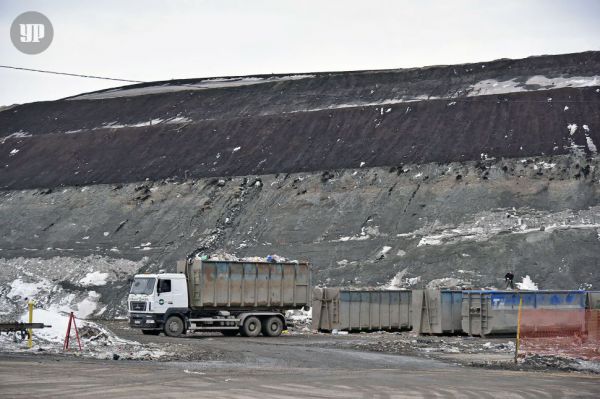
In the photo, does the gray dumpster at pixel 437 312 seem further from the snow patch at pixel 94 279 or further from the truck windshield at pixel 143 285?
the snow patch at pixel 94 279

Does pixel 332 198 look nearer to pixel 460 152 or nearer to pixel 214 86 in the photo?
pixel 460 152

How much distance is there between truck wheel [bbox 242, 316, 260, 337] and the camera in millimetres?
34719

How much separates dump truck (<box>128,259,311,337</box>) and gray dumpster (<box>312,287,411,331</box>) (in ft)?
6.96

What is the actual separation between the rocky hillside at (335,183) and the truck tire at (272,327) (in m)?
13.7

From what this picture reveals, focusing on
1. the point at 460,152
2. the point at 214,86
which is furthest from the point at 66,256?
the point at 214,86

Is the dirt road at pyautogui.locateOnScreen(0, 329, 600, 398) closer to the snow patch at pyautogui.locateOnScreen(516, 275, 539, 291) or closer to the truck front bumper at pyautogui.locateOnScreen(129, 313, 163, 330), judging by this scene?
the truck front bumper at pyautogui.locateOnScreen(129, 313, 163, 330)

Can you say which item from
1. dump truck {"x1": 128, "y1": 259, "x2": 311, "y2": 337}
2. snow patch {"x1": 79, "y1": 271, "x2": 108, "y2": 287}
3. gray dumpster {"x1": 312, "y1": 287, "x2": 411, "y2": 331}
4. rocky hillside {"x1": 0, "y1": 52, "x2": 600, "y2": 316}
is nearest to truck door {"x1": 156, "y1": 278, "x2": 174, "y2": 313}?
dump truck {"x1": 128, "y1": 259, "x2": 311, "y2": 337}

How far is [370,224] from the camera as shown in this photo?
182 feet

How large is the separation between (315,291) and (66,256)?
24.0 meters

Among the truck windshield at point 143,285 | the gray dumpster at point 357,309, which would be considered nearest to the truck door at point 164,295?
the truck windshield at point 143,285

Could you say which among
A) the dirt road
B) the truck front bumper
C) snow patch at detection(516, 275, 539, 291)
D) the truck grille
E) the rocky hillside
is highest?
the rocky hillside

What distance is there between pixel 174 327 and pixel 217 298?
1938mm

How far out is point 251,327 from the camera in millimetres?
34906

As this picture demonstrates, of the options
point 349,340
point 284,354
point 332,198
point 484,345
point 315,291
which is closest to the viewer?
point 284,354
